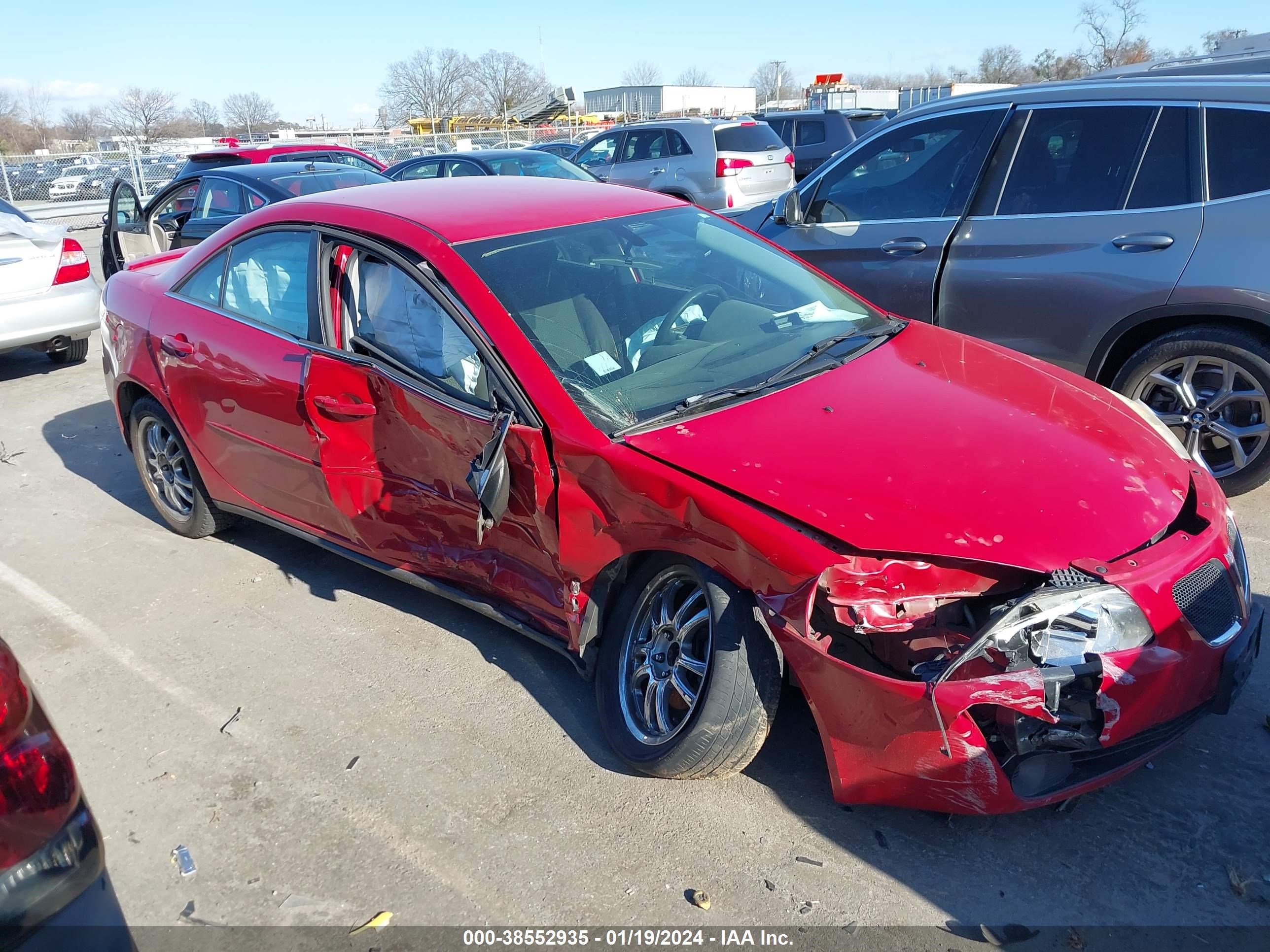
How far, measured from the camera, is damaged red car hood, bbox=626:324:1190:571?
2.47 m

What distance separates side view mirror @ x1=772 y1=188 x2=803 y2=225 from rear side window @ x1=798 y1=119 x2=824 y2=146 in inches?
517

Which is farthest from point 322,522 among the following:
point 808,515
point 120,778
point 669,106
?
point 669,106

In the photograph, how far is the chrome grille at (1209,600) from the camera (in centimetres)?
253

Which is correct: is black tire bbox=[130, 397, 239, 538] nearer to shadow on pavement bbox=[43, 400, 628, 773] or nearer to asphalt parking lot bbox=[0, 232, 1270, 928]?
shadow on pavement bbox=[43, 400, 628, 773]

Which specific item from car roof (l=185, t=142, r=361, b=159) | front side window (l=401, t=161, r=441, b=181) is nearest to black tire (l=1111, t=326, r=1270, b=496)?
front side window (l=401, t=161, r=441, b=181)

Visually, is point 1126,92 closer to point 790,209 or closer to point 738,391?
point 790,209

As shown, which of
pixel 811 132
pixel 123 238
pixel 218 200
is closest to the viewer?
pixel 218 200

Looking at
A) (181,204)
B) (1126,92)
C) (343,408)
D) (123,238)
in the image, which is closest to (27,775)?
(343,408)

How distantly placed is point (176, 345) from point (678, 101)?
4824 centimetres

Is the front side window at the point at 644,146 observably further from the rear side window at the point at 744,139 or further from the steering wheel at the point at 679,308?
the steering wheel at the point at 679,308

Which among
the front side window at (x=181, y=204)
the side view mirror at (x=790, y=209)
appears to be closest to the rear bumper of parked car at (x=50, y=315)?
the front side window at (x=181, y=204)

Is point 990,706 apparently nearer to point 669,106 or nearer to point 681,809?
point 681,809

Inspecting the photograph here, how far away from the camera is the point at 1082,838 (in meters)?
2.64

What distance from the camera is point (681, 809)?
2.88m
